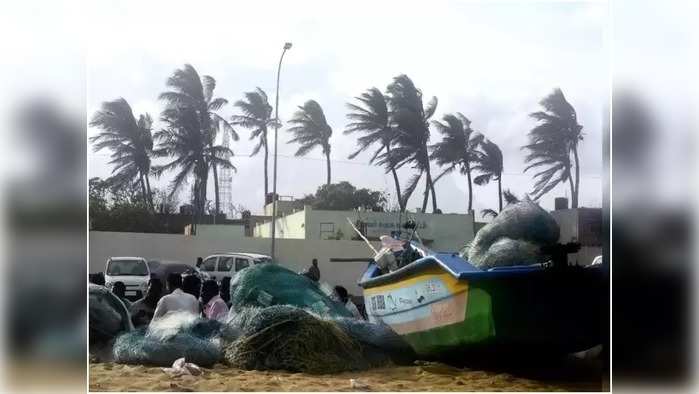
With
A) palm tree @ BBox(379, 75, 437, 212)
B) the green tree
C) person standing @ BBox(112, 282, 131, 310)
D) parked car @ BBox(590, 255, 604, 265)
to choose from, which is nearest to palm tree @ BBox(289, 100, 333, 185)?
the green tree

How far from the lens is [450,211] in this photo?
9.28 meters

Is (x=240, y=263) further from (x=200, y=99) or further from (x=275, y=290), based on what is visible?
(x=200, y=99)

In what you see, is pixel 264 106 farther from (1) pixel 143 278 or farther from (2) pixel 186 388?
(2) pixel 186 388

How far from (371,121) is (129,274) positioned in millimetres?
2783

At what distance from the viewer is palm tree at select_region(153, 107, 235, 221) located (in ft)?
29.4

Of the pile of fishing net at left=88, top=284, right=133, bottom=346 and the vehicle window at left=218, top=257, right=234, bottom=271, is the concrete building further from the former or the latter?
the pile of fishing net at left=88, top=284, right=133, bottom=346

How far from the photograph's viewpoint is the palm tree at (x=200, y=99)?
8.78m

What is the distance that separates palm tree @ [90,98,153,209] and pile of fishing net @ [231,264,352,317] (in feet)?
3.95

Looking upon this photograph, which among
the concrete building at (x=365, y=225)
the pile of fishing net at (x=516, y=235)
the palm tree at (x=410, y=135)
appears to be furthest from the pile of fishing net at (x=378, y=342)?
the palm tree at (x=410, y=135)

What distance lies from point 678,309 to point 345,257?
3.38 metres

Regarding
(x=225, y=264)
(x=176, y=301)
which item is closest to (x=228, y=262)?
(x=225, y=264)

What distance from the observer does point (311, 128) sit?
9.02 metres

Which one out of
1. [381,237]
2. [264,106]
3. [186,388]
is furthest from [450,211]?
[186,388]

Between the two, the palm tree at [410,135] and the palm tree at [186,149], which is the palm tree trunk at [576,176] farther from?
the palm tree at [186,149]
